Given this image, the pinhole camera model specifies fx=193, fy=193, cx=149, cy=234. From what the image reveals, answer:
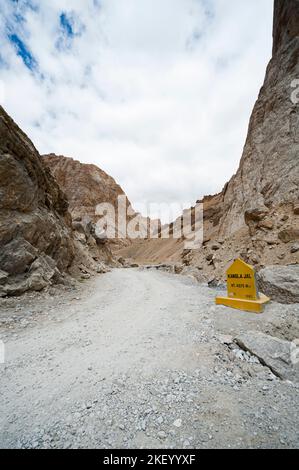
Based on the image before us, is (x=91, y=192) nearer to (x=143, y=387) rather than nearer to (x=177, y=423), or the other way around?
(x=143, y=387)

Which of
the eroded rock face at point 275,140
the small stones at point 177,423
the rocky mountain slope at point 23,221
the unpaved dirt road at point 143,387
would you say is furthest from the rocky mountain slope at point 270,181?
the rocky mountain slope at point 23,221

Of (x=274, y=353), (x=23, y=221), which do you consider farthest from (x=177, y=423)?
(x=23, y=221)

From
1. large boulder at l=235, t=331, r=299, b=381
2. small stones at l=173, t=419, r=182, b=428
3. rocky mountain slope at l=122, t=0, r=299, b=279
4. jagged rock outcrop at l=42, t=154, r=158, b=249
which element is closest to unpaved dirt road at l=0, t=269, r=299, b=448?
small stones at l=173, t=419, r=182, b=428

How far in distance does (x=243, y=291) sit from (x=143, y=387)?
13.4 feet

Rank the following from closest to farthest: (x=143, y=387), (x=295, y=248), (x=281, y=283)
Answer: (x=143, y=387), (x=281, y=283), (x=295, y=248)

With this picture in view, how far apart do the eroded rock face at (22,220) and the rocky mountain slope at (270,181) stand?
10232mm

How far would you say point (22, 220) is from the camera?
8742 mm

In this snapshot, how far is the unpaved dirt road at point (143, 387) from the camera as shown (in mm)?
2070

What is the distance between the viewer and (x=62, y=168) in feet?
238

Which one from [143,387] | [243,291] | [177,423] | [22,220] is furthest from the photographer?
[22,220]

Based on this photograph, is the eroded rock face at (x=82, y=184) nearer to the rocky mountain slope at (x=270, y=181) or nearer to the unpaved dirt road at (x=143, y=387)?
the rocky mountain slope at (x=270, y=181)

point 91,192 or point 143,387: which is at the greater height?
point 91,192

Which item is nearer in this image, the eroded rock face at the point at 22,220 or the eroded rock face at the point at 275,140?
the eroded rock face at the point at 22,220
